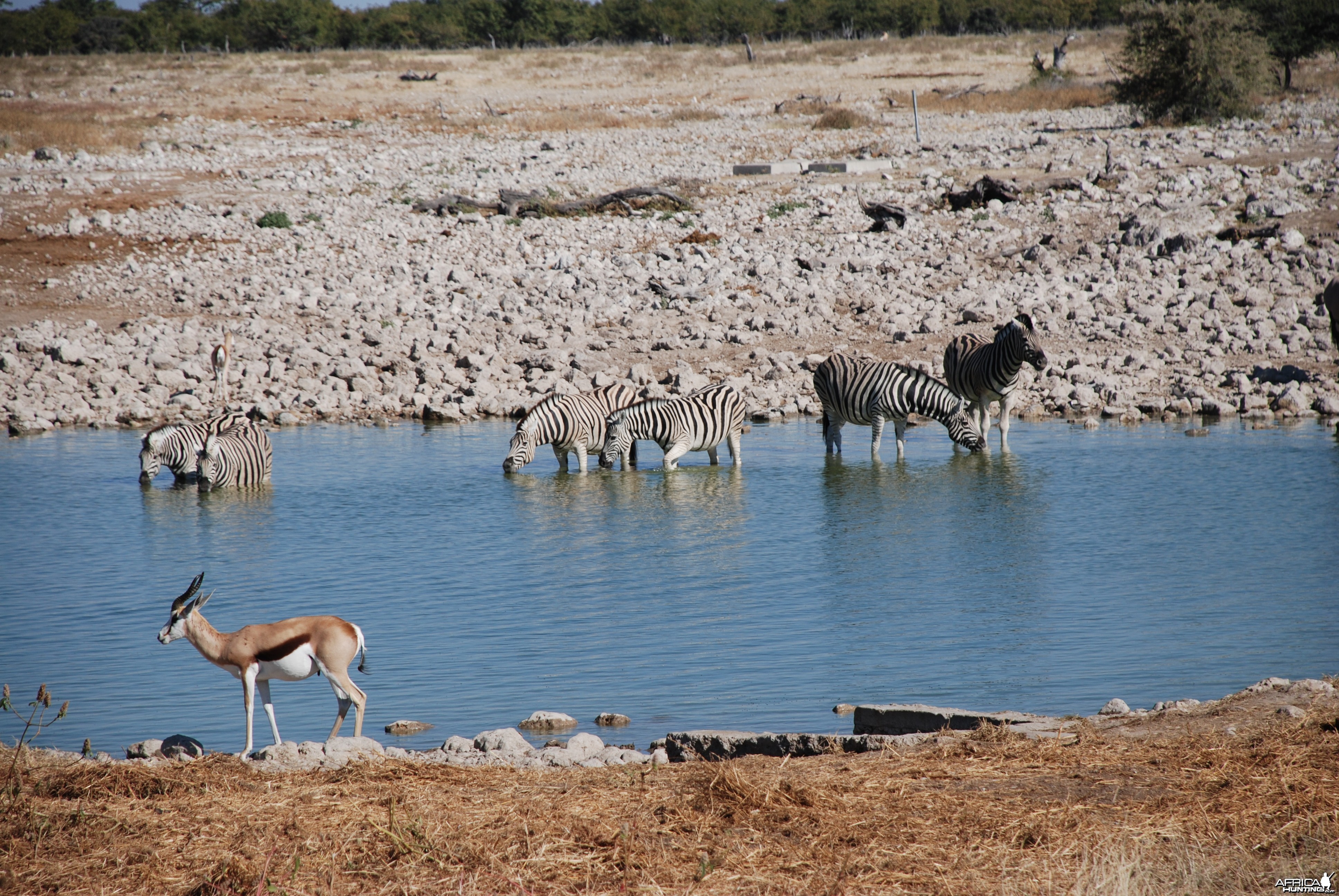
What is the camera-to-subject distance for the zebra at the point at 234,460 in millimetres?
14711

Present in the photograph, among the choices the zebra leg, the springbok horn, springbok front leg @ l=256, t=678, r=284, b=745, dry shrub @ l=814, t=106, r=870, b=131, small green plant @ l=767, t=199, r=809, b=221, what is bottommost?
the zebra leg

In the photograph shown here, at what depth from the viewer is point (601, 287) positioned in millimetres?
21984

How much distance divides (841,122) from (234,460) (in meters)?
25.0

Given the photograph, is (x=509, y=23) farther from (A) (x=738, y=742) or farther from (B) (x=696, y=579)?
(A) (x=738, y=742)

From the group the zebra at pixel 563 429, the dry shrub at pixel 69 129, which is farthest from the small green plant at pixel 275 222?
the zebra at pixel 563 429

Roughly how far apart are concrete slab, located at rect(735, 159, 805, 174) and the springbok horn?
23652 mm

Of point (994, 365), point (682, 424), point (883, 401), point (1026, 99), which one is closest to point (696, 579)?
point (682, 424)

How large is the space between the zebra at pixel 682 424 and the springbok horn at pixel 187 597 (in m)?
9.08

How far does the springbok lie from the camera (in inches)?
257

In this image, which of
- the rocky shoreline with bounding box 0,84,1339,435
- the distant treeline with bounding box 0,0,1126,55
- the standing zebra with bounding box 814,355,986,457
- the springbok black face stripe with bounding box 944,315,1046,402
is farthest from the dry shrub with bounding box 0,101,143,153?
the distant treeline with bounding box 0,0,1126,55

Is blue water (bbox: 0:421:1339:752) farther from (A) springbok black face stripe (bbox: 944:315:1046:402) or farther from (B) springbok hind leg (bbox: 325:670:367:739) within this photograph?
(A) springbok black face stripe (bbox: 944:315:1046:402)

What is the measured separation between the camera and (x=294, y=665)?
6.53 m

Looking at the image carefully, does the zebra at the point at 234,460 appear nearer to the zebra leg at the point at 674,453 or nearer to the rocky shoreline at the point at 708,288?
the rocky shoreline at the point at 708,288

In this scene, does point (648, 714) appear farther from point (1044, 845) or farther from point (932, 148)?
point (932, 148)
